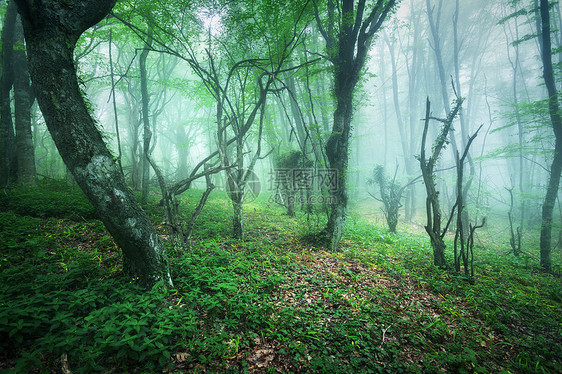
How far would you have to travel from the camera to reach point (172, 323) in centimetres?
229

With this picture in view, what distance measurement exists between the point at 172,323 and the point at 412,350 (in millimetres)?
2905

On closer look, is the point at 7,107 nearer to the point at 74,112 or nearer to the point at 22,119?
the point at 22,119

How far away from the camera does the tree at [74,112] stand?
225 centimetres

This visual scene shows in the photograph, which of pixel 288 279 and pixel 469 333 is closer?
pixel 469 333

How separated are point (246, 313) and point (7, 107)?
10.1 meters

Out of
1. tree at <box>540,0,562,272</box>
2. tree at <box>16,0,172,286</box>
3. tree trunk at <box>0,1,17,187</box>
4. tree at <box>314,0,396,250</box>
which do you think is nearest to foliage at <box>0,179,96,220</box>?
tree trunk at <box>0,1,17,187</box>

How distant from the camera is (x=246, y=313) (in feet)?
9.16

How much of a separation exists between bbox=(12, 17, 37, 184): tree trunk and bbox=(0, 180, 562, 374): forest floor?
2.22 meters

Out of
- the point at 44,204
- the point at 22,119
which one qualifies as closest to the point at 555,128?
the point at 44,204

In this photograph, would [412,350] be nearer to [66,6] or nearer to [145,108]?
[66,6]

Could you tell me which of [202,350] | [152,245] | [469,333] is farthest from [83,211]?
[469,333]

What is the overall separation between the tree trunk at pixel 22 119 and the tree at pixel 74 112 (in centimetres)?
681

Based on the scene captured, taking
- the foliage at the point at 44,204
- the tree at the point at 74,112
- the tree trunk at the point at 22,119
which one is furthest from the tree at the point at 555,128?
the tree trunk at the point at 22,119

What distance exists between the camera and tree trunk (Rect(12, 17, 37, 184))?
6.52 m
